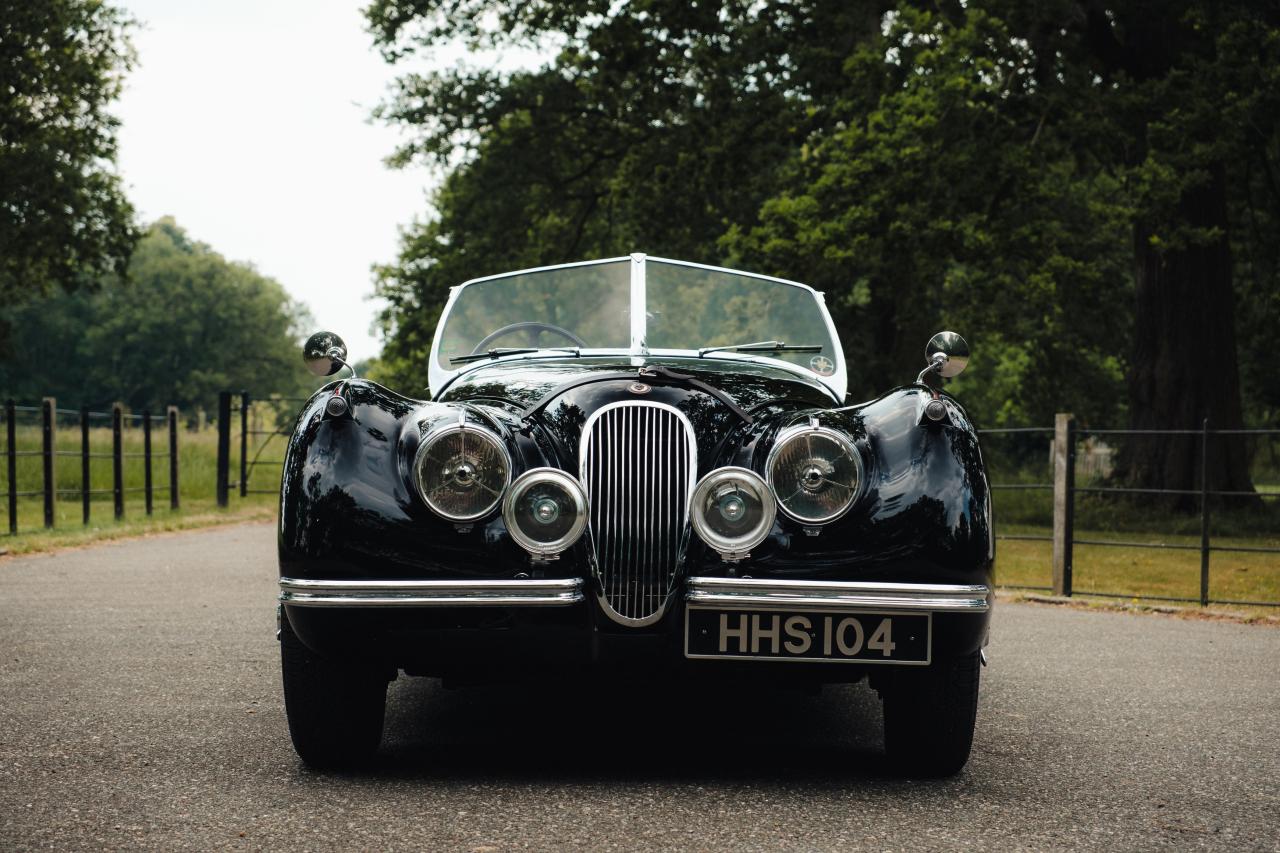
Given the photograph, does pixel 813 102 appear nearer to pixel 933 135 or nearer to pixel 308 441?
pixel 933 135

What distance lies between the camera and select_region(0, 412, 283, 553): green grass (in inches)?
559

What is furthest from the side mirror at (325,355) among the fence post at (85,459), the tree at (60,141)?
the tree at (60,141)

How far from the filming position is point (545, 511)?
12.5ft

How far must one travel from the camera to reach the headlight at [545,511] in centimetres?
379

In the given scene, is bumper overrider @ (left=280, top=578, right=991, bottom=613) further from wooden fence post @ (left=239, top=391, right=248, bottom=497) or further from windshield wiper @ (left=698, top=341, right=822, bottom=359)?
wooden fence post @ (left=239, top=391, right=248, bottom=497)

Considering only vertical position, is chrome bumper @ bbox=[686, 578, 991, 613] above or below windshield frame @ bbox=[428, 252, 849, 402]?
below

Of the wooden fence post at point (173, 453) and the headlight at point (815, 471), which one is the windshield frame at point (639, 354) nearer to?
the headlight at point (815, 471)

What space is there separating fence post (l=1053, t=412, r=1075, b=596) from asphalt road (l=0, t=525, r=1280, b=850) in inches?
135

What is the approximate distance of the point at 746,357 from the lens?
214 inches

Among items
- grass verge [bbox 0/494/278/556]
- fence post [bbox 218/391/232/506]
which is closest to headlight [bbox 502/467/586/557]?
grass verge [bbox 0/494/278/556]

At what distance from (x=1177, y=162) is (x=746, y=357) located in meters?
11.9

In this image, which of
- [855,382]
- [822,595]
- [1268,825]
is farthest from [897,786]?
[855,382]

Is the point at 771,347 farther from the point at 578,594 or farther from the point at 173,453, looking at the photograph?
the point at 173,453

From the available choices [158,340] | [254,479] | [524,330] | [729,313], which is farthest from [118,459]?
[158,340]
